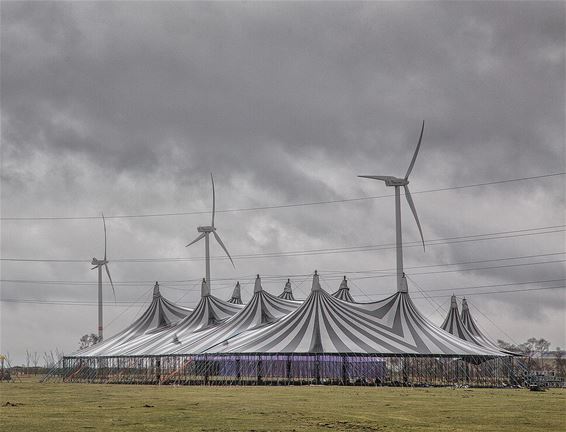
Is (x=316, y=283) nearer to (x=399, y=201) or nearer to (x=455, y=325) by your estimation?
(x=399, y=201)

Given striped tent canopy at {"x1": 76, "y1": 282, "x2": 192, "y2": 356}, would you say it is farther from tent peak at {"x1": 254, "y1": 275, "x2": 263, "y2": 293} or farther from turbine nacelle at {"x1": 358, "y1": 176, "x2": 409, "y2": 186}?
turbine nacelle at {"x1": 358, "y1": 176, "x2": 409, "y2": 186}

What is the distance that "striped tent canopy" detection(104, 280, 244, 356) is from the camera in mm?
65250

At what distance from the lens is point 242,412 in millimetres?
25594

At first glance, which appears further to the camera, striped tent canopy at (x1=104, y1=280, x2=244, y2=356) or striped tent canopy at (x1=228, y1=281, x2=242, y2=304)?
striped tent canopy at (x1=228, y1=281, x2=242, y2=304)

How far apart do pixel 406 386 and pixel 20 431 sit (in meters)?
31.8

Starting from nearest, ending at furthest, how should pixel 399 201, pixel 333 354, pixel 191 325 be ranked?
pixel 333 354 < pixel 399 201 < pixel 191 325

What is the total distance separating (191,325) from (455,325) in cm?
2177

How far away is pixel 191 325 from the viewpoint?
69500mm

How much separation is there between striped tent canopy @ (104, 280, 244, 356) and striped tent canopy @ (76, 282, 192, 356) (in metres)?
2.47

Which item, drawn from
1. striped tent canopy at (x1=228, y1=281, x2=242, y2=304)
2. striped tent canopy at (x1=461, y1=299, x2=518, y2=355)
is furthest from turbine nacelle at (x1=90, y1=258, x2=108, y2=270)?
striped tent canopy at (x1=461, y1=299, x2=518, y2=355)

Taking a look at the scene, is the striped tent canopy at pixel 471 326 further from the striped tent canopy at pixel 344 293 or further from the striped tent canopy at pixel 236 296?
the striped tent canopy at pixel 236 296

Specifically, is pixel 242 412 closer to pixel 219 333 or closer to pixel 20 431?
pixel 20 431

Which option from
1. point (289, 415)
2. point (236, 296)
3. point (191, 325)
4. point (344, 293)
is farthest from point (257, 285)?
point (289, 415)

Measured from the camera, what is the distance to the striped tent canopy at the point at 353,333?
50.5 meters
